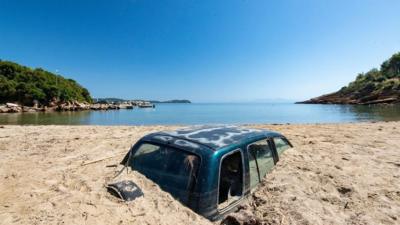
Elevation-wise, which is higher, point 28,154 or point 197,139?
point 197,139

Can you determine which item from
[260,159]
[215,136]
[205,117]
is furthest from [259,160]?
[205,117]

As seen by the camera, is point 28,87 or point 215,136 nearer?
point 215,136

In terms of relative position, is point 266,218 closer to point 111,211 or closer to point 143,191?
point 143,191

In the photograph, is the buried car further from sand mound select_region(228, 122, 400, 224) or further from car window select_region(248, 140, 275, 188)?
sand mound select_region(228, 122, 400, 224)

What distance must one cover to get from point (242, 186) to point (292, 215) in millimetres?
728

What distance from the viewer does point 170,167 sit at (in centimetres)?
327

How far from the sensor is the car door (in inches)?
146

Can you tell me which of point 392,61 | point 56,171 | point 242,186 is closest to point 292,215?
point 242,186

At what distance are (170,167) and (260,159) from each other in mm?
→ 1559

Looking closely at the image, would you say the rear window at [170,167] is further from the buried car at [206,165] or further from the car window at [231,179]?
the car window at [231,179]

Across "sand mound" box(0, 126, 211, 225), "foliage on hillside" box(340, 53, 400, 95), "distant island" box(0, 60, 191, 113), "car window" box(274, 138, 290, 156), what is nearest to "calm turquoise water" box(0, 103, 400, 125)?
"distant island" box(0, 60, 191, 113)

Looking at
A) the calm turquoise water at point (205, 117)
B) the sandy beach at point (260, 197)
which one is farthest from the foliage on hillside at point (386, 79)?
the sandy beach at point (260, 197)

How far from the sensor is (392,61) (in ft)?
355

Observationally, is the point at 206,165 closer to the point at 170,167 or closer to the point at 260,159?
the point at 170,167
